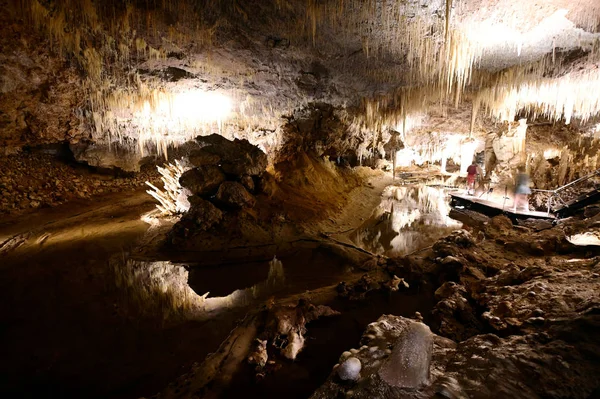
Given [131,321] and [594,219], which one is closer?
[131,321]

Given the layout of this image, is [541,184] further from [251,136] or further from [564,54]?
[251,136]

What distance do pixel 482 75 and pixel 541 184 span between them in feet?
15.9

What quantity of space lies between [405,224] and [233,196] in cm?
568

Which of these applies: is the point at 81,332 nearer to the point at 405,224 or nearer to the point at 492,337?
the point at 492,337

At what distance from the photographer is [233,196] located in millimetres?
7629

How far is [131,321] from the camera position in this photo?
3996 millimetres

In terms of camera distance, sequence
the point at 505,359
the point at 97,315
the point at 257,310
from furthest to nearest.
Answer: the point at 97,315, the point at 257,310, the point at 505,359

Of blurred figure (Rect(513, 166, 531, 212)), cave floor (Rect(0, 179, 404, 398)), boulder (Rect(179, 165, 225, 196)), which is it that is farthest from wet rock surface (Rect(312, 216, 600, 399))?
boulder (Rect(179, 165, 225, 196))

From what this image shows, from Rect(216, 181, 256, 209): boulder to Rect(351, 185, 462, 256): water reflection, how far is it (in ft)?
10.6

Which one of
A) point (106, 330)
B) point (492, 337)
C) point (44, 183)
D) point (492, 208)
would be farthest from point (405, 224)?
point (44, 183)

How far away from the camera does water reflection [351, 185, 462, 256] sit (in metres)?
7.58

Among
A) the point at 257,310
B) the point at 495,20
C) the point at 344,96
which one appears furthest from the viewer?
the point at 344,96

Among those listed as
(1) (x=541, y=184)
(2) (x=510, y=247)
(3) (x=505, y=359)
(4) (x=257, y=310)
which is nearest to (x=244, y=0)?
(4) (x=257, y=310)

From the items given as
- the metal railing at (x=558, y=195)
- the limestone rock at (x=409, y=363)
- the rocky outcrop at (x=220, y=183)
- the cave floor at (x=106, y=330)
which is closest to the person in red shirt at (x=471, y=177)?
the metal railing at (x=558, y=195)
